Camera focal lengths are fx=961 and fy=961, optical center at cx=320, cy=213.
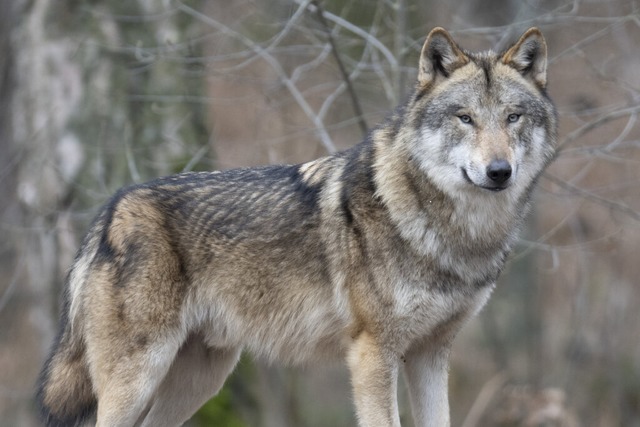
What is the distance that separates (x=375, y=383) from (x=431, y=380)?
0.47 meters

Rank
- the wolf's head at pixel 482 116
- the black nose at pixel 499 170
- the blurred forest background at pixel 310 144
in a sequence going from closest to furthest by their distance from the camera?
the black nose at pixel 499 170
the wolf's head at pixel 482 116
the blurred forest background at pixel 310 144

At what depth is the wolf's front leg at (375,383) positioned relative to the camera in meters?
4.84

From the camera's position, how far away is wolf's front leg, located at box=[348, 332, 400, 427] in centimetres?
484

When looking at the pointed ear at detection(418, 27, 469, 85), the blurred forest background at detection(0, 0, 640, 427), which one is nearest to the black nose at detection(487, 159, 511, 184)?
the pointed ear at detection(418, 27, 469, 85)

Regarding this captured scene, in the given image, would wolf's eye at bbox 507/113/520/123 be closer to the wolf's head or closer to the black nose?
the wolf's head

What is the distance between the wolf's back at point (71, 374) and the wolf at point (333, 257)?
0.01 metres

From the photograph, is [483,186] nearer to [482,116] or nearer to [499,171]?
[499,171]

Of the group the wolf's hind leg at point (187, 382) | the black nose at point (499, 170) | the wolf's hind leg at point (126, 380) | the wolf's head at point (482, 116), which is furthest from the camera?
the wolf's hind leg at point (187, 382)

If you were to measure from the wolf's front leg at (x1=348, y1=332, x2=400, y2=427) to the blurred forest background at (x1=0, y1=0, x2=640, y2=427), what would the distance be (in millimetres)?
2439

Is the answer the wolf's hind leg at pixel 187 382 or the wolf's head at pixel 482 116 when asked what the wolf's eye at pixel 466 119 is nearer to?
the wolf's head at pixel 482 116

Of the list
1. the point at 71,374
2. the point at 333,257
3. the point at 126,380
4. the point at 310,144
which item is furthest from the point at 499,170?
the point at 310,144

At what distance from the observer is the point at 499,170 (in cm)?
445

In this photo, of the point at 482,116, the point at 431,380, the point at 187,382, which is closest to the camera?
the point at 482,116

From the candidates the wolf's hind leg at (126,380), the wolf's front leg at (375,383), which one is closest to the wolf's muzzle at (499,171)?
the wolf's front leg at (375,383)
